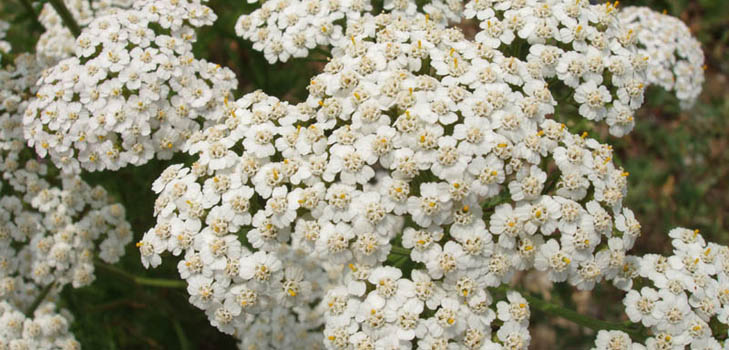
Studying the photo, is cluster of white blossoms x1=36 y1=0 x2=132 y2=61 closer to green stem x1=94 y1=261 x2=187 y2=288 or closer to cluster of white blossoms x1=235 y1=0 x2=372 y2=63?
cluster of white blossoms x1=235 y1=0 x2=372 y2=63

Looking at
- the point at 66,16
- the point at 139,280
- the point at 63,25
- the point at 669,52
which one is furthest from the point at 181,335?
the point at 669,52

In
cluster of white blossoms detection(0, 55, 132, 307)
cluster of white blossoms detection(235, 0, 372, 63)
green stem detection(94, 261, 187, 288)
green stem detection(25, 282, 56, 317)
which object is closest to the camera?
cluster of white blossoms detection(235, 0, 372, 63)

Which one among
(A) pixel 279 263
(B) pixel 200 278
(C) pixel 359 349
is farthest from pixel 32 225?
(C) pixel 359 349

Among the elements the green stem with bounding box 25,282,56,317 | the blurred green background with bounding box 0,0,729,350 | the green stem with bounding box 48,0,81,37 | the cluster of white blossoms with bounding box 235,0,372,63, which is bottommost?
the blurred green background with bounding box 0,0,729,350

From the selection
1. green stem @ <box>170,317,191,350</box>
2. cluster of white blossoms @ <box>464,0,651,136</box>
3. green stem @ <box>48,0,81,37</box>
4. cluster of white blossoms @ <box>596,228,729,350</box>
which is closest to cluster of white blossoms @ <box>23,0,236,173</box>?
green stem @ <box>48,0,81,37</box>

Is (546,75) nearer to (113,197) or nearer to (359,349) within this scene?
(359,349)

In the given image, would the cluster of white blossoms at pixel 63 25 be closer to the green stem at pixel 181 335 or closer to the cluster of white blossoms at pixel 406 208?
the cluster of white blossoms at pixel 406 208

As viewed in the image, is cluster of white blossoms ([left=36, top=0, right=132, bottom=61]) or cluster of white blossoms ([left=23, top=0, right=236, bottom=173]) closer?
cluster of white blossoms ([left=23, top=0, right=236, bottom=173])
